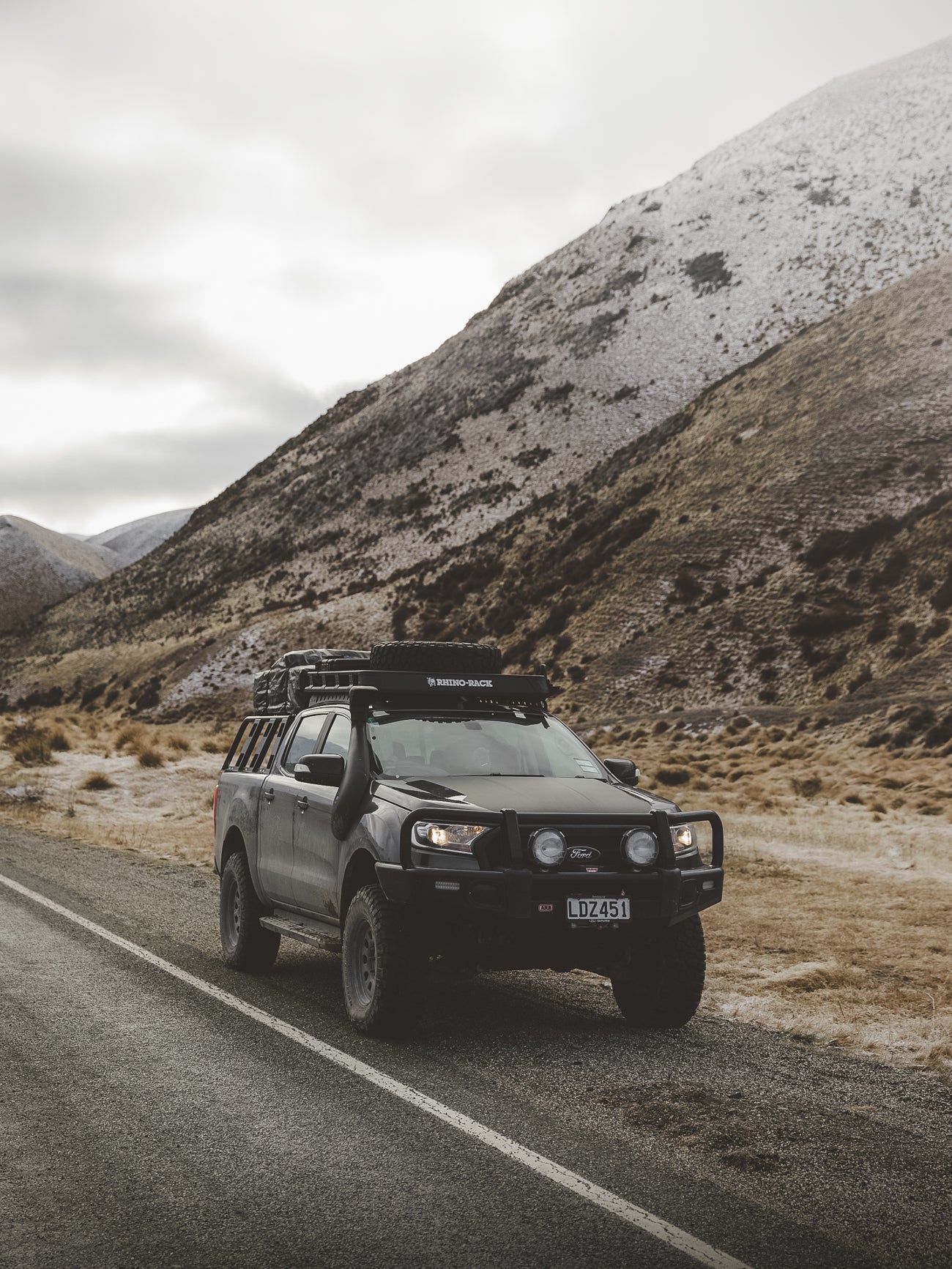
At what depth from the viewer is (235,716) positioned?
60.2m

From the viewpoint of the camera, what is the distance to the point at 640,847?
6.63 metres

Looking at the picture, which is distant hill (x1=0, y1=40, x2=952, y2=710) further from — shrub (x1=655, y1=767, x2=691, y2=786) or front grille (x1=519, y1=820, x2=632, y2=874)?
front grille (x1=519, y1=820, x2=632, y2=874)

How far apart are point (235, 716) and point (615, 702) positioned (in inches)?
942

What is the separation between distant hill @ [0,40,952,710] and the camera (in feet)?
159

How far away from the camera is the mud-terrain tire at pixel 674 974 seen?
275 inches

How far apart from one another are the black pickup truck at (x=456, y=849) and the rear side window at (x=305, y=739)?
21mm

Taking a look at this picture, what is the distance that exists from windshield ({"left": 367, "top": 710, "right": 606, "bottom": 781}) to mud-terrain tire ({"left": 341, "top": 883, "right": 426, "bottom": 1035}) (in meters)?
0.93

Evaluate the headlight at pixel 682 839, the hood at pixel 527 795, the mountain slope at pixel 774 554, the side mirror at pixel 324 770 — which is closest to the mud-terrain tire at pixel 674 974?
the headlight at pixel 682 839

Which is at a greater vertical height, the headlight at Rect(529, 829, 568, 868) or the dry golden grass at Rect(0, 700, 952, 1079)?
the headlight at Rect(529, 829, 568, 868)

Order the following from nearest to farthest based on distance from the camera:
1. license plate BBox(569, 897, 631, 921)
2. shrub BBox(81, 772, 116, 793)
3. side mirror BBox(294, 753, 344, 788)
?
license plate BBox(569, 897, 631, 921) → side mirror BBox(294, 753, 344, 788) → shrub BBox(81, 772, 116, 793)

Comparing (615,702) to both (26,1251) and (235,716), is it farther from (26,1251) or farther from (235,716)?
(26,1251)

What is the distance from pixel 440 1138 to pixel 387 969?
157 centimetres

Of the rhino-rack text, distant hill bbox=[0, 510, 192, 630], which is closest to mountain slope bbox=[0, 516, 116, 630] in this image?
distant hill bbox=[0, 510, 192, 630]

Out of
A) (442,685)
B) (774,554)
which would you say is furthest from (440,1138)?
(774,554)
